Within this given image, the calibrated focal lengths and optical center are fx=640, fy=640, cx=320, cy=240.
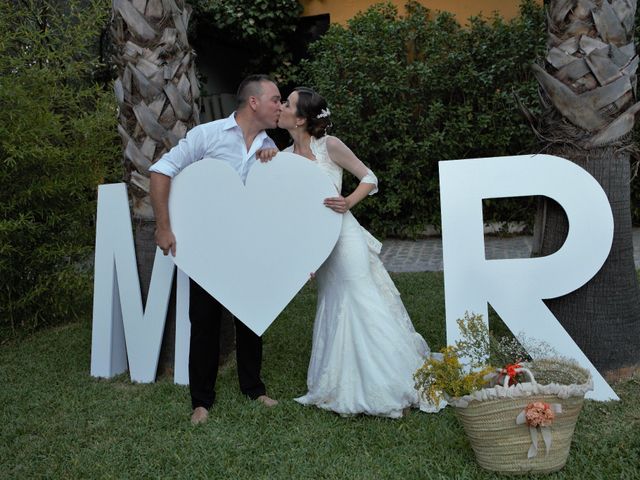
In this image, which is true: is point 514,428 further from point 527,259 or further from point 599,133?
point 599,133

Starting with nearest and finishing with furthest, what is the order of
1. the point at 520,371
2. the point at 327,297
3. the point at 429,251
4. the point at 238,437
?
1. the point at 520,371
2. the point at 238,437
3. the point at 327,297
4. the point at 429,251

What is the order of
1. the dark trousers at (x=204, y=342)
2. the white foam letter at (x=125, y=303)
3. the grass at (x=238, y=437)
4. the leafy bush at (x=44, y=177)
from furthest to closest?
the leafy bush at (x=44, y=177) → the white foam letter at (x=125, y=303) → the dark trousers at (x=204, y=342) → the grass at (x=238, y=437)

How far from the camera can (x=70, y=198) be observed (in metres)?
5.96

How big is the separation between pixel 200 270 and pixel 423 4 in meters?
7.81

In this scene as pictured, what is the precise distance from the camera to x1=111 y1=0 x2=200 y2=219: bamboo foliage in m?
4.28

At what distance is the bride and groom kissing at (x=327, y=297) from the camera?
3.51 meters

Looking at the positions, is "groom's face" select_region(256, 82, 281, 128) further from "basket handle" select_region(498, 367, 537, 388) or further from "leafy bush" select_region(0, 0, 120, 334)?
"leafy bush" select_region(0, 0, 120, 334)

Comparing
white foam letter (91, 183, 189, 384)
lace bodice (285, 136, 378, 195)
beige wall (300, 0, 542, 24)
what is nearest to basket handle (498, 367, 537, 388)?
lace bodice (285, 136, 378, 195)

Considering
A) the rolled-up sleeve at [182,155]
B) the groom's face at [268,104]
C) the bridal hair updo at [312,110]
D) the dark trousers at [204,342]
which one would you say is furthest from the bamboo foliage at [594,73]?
the dark trousers at [204,342]

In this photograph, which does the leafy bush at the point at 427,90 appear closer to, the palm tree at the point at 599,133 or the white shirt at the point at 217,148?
the palm tree at the point at 599,133

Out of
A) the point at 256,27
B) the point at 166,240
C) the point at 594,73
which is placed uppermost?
the point at 256,27

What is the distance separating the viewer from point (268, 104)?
3.63 metres

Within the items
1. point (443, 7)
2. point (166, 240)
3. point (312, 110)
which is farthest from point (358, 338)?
point (443, 7)

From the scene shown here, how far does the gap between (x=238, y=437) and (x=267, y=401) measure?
457mm
